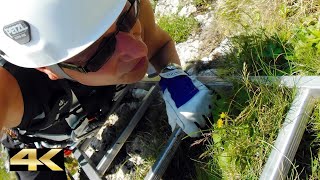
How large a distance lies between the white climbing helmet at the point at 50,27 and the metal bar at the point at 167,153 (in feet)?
2.83

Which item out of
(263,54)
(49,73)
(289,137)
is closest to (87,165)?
(49,73)

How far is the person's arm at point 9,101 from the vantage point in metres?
2.37

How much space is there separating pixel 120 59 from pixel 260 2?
3.65ft

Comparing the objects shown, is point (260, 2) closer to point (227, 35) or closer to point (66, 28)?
point (227, 35)

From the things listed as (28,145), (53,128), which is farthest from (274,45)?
(28,145)

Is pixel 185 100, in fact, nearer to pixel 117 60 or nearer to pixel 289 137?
pixel 117 60

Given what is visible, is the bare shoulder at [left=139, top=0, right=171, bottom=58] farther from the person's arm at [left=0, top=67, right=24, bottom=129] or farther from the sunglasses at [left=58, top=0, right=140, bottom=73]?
the person's arm at [left=0, top=67, right=24, bottom=129]

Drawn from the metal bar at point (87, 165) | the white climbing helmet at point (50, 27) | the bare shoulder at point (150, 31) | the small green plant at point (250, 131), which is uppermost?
the white climbing helmet at point (50, 27)

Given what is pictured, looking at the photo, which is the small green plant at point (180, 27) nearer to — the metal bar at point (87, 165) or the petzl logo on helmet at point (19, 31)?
the metal bar at point (87, 165)

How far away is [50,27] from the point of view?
2.24 metres

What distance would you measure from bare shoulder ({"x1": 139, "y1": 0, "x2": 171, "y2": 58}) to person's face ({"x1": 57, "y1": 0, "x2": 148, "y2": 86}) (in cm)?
33

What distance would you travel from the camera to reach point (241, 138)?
242 cm

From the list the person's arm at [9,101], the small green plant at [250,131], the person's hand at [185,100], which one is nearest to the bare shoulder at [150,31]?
the person's hand at [185,100]

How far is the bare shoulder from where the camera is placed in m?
2.97
